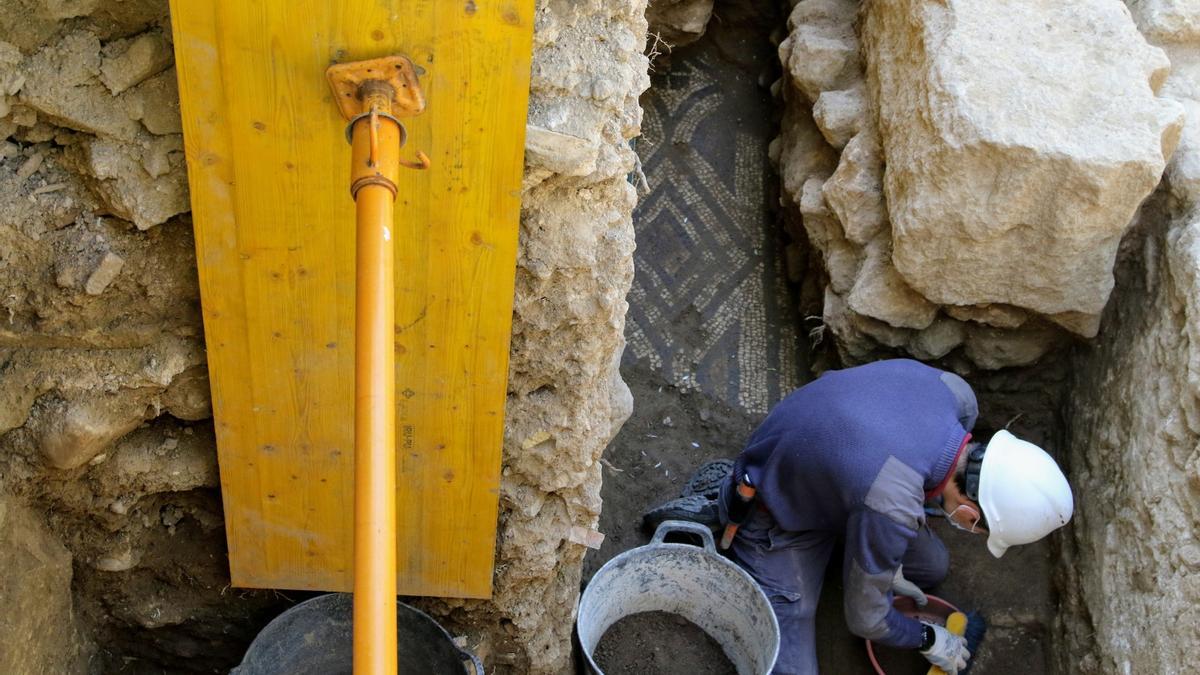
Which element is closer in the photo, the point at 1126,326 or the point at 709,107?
the point at 1126,326

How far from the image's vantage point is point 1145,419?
3309 millimetres

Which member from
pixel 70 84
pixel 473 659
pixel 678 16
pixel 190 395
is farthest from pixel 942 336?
pixel 70 84

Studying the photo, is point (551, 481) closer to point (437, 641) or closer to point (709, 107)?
point (437, 641)

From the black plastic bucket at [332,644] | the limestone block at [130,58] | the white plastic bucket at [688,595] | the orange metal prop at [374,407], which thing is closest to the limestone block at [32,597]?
the black plastic bucket at [332,644]

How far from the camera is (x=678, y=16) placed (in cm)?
484

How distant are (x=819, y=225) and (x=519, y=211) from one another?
6.96 feet

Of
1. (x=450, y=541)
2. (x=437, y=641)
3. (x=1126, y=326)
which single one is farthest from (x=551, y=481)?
(x=1126, y=326)

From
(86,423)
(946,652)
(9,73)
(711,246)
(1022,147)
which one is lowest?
(946,652)

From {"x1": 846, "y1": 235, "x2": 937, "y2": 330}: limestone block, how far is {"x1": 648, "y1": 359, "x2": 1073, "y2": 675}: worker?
41 centimetres

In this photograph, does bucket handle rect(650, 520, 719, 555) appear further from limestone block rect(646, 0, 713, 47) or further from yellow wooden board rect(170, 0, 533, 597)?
limestone block rect(646, 0, 713, 47)

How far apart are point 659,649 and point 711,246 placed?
1841mm

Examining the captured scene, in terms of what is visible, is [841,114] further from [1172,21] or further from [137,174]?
[137,174]

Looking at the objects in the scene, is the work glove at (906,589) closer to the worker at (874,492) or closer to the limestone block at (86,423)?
the worker at (874,492)

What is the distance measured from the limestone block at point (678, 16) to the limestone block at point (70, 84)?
120 inches
